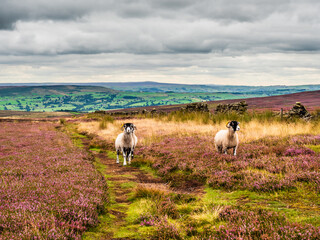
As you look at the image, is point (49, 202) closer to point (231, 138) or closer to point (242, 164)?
point (242, 164)

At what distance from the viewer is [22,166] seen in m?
12.2

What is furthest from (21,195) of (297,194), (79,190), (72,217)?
(297,194)

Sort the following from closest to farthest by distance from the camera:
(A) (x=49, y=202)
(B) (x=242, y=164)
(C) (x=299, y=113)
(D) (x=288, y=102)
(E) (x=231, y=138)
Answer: (A) (x=49, y=202)
(B) (x=242, y=164)
(E) (x=231, y=138)
(C) (x=299, y=113)
(D) (x=288, y=102)

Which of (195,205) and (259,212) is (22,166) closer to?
(195,205)

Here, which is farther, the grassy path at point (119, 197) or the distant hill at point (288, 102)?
the distant hill at point (288, 102)

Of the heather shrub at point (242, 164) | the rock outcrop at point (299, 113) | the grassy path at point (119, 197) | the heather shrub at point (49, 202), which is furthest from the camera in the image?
the rock outcrop at point (299, 113)

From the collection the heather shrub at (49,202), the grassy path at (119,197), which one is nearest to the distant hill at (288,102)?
the grassy path at (119,197)

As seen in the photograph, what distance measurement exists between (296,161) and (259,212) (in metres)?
5.49

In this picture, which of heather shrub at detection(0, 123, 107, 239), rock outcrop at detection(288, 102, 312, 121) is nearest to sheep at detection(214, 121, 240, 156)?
heather shrub at detection(0, 123, 107, 239)

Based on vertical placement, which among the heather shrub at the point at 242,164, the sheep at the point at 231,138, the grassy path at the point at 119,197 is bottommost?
the grassy path at the point at 119,197

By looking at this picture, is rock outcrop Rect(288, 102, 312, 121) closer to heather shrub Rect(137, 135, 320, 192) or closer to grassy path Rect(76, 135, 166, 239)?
heather shrub Rect(137, 135, 320, 192)

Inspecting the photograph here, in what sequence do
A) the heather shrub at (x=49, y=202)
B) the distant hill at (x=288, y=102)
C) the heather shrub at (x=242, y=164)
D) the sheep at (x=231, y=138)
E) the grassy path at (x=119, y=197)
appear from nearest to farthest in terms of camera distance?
the heather shrub at (x=49, y=202), the grassy path at (x=119, y=197), the heather shrub at (x=242, y=164), the sheep at (x=231, y=138), the distant hill at (x=288, y=102)

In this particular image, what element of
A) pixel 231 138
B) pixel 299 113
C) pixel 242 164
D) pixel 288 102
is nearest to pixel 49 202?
pixel 242 164

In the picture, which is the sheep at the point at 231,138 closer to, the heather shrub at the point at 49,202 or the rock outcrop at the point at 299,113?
the heather shrub at the point at 49,202
